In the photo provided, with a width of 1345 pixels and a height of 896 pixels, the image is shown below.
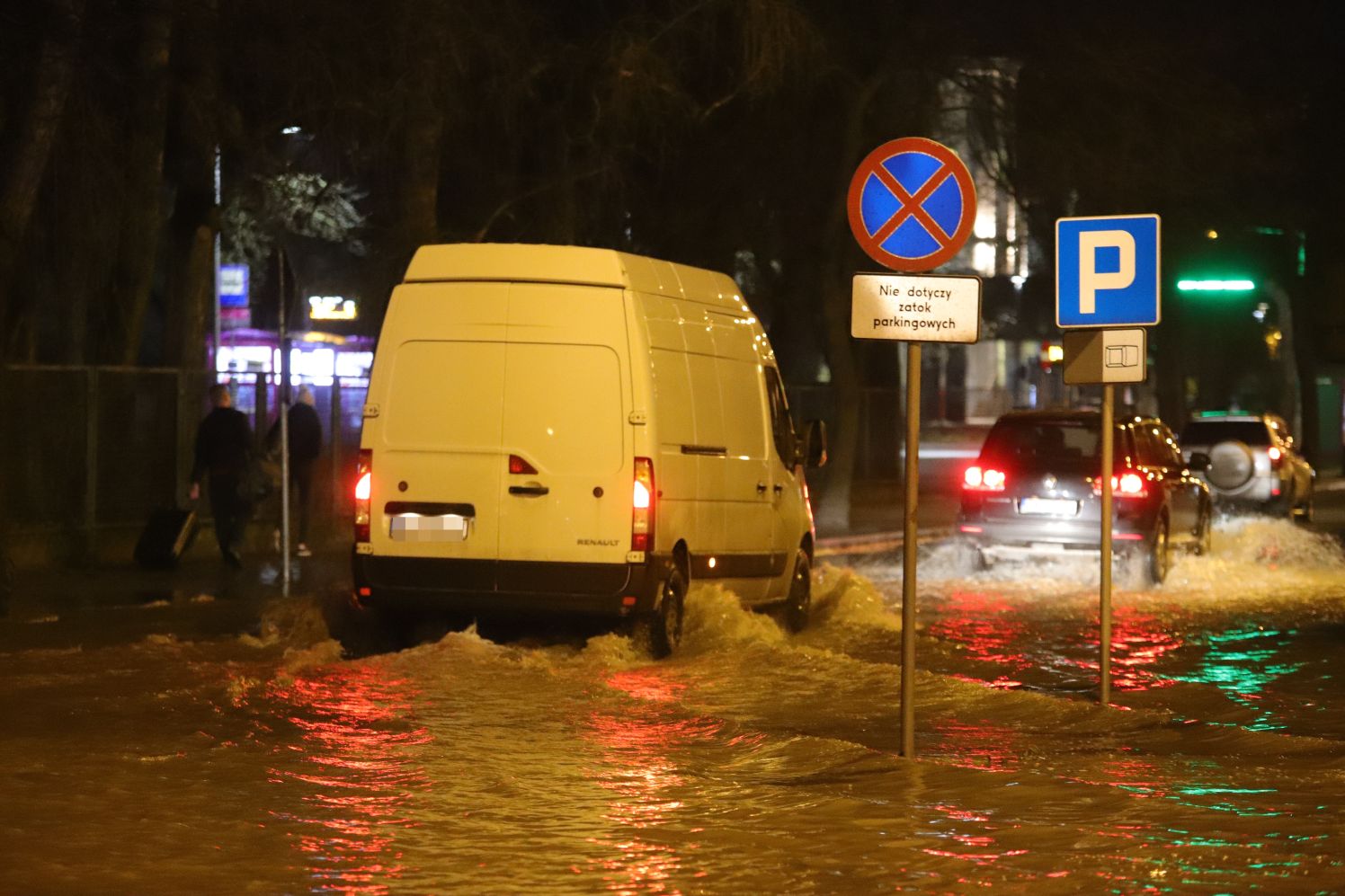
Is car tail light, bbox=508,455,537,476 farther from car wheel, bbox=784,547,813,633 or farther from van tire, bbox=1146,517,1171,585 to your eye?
van tire, bbox=1146,517,1171,585

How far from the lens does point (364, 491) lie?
12469 mm

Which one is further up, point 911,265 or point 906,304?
point 911,265

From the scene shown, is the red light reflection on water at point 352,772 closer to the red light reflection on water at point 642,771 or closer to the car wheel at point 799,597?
the red light reflection on water at point 642,771

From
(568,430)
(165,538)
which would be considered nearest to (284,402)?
(165,538)

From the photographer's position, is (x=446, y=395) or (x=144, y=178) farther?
(x=144, y=178)

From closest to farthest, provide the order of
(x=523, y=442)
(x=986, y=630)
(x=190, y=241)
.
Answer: (x=523, y=442) → (x=986, y=630) → (x=190, y=241)

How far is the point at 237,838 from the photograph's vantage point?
7586mm

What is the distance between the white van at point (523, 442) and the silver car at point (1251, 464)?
16.7 metres

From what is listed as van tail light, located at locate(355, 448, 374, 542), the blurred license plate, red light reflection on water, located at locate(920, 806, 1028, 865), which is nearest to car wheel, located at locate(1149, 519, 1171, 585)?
the blurred license plate

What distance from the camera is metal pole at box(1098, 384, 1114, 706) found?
432 inches

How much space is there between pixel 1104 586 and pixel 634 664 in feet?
10.0

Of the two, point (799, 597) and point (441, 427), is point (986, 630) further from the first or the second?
point (441, 427)

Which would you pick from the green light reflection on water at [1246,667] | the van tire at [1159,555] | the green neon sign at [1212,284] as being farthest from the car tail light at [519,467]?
the green neon sign at [1212,284]

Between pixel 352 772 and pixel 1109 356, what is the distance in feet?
15.7
